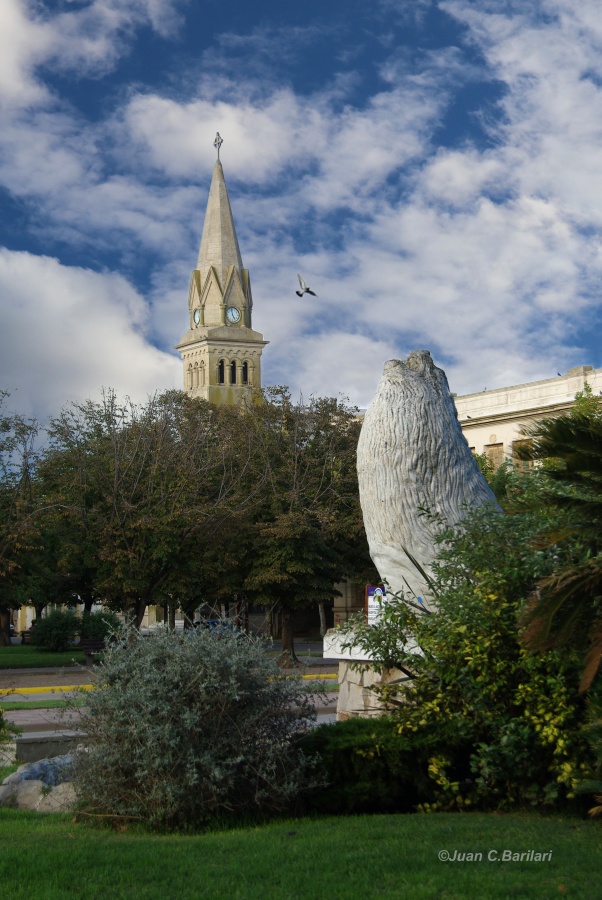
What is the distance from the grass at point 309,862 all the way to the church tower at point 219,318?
115m

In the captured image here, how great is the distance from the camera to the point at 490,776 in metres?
9.24

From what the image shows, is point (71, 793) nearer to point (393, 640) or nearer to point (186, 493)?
point (393, 640)

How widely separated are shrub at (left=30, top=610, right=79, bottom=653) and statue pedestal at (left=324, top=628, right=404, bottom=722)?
34933 millimetres

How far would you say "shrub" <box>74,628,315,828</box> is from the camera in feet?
28.2

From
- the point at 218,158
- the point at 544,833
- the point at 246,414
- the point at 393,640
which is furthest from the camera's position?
the point at 218,158

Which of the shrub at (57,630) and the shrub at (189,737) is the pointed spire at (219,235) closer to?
the shrub at (57,630)

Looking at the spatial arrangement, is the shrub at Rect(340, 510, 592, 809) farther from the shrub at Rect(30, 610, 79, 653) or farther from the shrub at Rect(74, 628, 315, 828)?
the shrub at Rect(30, 610, 79, 653)

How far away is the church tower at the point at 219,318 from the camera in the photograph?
407ft

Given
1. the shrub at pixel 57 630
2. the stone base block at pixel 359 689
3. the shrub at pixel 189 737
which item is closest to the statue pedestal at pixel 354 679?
the stone base block at pixel 359 689

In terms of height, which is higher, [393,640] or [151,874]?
[393,640]

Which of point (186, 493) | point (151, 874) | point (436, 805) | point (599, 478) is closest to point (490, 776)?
point (436, 805)

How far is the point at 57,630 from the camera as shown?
149 ft

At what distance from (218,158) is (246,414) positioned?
8257 centimetres

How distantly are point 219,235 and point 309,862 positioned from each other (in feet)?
393
